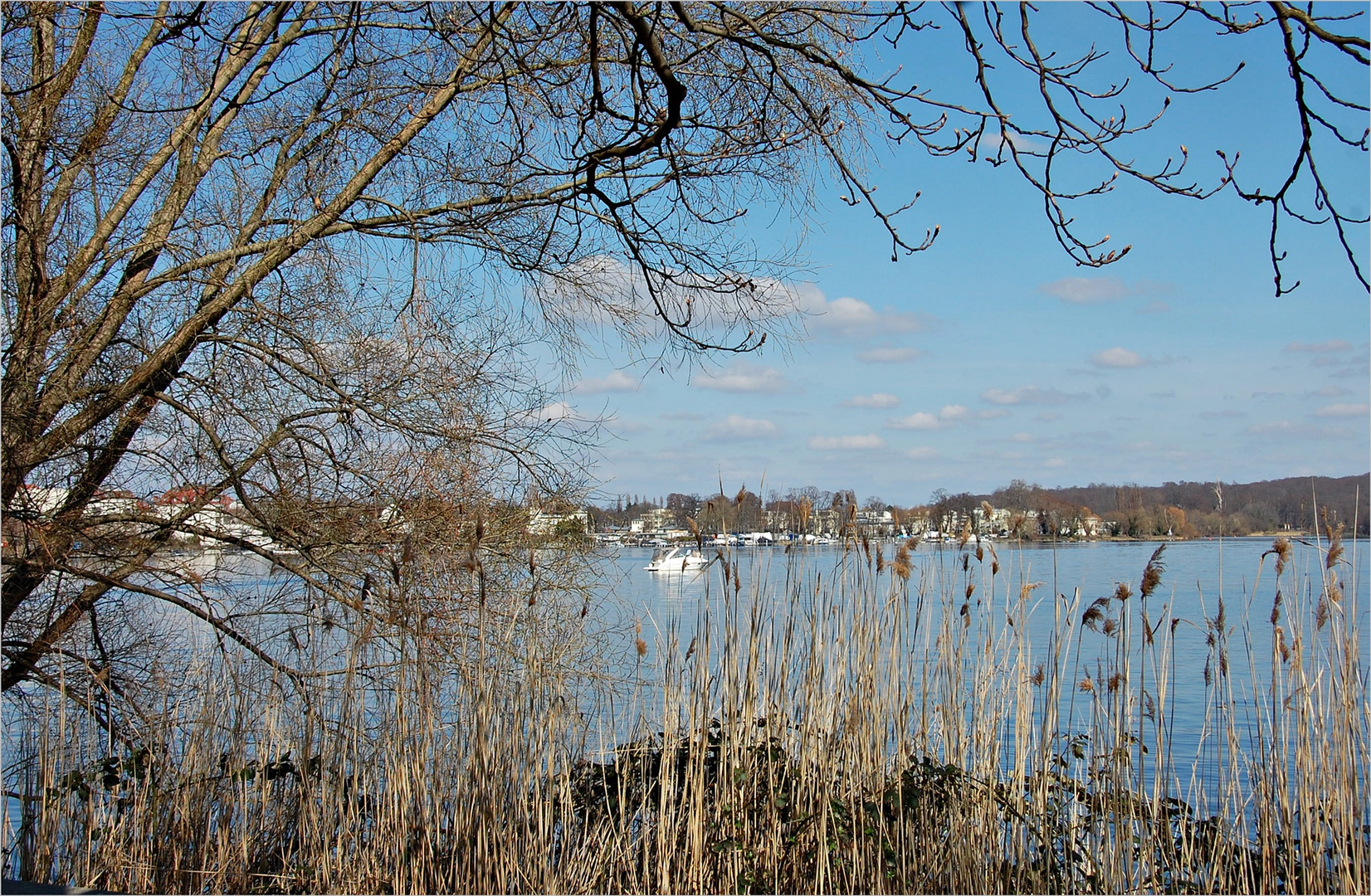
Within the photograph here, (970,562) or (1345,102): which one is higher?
(1345,102)

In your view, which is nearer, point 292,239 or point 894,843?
point 894,843

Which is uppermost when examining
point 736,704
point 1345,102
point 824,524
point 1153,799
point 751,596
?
point 1345,102

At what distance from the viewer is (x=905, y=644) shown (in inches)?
122

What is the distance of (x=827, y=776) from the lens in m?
2.93

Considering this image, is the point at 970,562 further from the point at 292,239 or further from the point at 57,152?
the point at 57,152

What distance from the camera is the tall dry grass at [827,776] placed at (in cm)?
279

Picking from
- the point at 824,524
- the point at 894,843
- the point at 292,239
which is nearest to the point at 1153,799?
the point at 894,843

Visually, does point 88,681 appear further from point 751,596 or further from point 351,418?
point 751,596

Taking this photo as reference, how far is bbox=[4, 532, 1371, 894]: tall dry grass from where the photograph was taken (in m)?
2.79

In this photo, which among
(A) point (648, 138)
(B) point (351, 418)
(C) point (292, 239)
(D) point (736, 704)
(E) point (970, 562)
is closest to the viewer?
(A) point (648, 138)

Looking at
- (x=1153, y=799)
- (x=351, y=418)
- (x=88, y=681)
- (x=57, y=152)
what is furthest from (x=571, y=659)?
(x=57, y=152)

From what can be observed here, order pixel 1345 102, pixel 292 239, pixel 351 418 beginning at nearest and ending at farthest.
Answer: pixel 1345 102 < pixel 292 239 < pixel 351 418

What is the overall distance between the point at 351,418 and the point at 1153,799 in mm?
3203

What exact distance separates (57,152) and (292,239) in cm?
99
